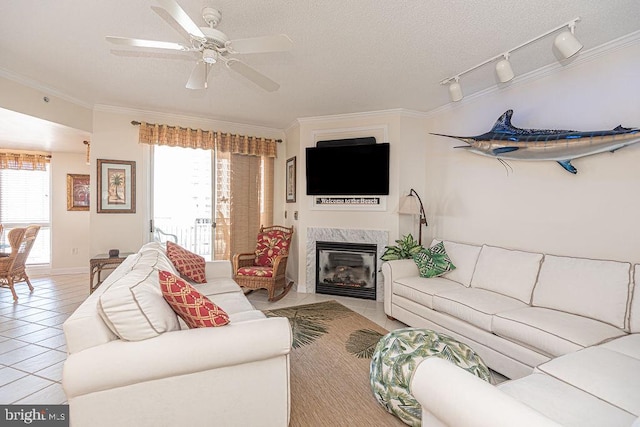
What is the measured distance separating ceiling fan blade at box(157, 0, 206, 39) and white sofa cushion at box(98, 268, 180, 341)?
143cm

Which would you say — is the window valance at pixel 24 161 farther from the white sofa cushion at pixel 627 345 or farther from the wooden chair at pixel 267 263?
the white sofa cushion at pixel 627 345

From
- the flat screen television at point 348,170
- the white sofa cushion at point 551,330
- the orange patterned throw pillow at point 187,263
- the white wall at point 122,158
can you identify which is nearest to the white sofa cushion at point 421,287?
the white sofa cushion at point 551,330

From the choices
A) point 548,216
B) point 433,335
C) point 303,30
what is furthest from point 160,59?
point 548,216

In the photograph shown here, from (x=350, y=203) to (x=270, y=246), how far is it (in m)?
1.35

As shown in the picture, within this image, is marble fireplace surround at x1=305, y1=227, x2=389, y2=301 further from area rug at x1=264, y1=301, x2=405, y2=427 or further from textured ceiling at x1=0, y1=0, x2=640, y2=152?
textured ceiling at x1=0, y1=0, x2=640, y2=152

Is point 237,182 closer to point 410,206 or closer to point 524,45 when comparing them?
point 410,206

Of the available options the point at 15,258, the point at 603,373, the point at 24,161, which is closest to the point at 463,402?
the point at 603,373

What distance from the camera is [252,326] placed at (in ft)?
5.07

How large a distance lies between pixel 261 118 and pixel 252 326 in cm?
361

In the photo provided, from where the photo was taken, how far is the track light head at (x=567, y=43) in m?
2.05

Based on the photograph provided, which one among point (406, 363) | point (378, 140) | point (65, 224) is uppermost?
point (378, 140)

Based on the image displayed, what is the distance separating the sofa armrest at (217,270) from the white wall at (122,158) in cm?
163

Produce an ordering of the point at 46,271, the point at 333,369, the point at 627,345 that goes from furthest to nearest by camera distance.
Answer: the point at 46,271
the point at 333,369
the point at 627,345

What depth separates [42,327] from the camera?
123 inches
